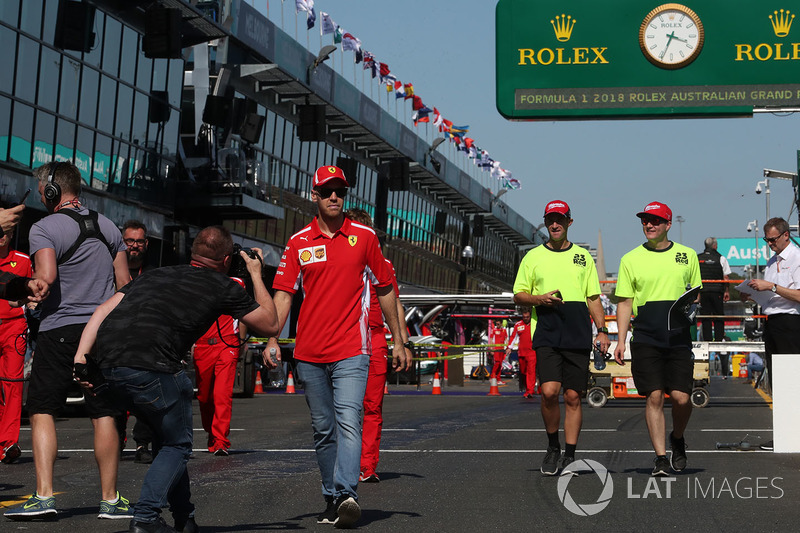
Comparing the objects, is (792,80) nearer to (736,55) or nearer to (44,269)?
(736,55)

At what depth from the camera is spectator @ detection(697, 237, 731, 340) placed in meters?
Answer: 18.9

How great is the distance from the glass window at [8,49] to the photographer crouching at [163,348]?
19.6 metres

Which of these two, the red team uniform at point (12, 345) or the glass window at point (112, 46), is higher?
the glass window at point (112, 46)

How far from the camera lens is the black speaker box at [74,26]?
26125 millimetres

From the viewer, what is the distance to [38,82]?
82.6ft

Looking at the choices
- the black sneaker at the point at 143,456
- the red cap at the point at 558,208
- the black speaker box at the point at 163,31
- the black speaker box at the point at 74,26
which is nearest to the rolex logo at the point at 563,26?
the red cap at the point at 558,208

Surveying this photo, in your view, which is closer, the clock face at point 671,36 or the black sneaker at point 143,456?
the black sneaker at point 143,456

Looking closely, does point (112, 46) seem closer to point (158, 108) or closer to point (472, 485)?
point (158, 108)

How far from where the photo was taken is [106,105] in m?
28.6

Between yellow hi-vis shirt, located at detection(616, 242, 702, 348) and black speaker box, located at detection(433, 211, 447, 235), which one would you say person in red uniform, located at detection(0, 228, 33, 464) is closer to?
yellow hi-vis shirt, located at detection(616, 242, 702, 348)

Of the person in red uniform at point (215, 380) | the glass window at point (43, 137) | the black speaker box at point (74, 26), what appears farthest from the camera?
the black speaker box at point (74, 26)

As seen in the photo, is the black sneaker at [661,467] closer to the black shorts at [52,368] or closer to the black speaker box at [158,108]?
the black shorts at [52,368]

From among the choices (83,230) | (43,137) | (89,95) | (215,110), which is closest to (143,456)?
(83,230)

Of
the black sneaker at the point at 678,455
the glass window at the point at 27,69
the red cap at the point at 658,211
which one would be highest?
the glass window at the point at 27,69
